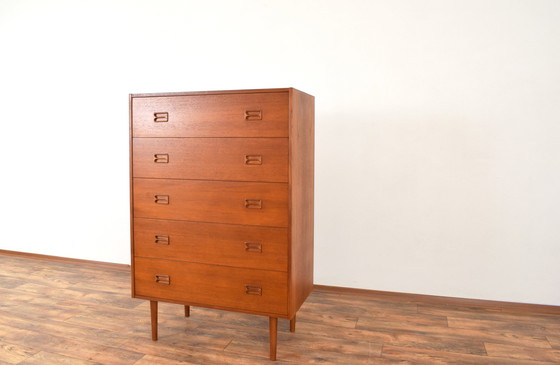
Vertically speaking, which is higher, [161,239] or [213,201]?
[213,201]

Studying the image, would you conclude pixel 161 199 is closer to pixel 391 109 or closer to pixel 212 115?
pixel 212 115

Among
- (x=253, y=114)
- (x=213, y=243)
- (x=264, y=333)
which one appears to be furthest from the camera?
(x=264, y=333)

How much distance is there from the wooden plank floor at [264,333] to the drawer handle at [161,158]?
2.79 ft

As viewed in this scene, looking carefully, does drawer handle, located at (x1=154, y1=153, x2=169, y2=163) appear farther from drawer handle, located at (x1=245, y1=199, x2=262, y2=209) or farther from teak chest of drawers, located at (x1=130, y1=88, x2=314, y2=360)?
drawer handle, located at (x1=245, y1=199, x2=262, y2=209)

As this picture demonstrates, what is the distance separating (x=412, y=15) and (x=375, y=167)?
0.88m

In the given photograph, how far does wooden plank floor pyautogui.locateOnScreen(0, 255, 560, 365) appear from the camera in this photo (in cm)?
201

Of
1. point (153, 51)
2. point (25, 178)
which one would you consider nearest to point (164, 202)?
point (153, 51)

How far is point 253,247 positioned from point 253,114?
571 millimetres

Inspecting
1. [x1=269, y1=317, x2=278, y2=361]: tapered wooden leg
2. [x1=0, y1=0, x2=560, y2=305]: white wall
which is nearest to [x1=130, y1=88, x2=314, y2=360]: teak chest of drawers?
[x1=269, y1=317, x2=278, y2=361]: tapered wooden leg

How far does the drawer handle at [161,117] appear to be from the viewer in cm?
207

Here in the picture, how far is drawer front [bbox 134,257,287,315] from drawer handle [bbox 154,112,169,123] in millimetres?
647

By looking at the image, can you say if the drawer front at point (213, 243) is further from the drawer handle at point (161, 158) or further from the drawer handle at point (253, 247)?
the drawer handle at point (161, 158)

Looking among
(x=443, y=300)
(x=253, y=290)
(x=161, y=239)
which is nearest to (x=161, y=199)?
(x=161, y=239)

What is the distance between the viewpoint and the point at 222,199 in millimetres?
2018
